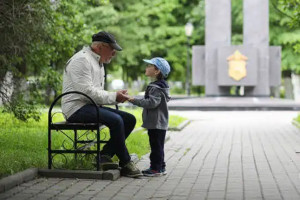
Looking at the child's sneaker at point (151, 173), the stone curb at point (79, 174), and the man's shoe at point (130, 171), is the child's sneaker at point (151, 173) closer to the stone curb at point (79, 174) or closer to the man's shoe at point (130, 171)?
the man's shoe at point (130, 171)

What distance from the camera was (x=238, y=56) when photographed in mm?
30641

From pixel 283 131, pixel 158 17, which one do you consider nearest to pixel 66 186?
pixel 283 131

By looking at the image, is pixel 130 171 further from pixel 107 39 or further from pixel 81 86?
pixel 107 39

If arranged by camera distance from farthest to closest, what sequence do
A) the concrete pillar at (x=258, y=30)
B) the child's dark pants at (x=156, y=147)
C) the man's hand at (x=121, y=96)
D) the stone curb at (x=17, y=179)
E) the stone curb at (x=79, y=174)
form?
the concrete pillar at (x=258, y=30) < the child's dark pants at (x=156, y=147) < the man's hand at (x=121, y=96) < the stone curb at (x=79, y=174) < the stone curb at (x=17, y=179)

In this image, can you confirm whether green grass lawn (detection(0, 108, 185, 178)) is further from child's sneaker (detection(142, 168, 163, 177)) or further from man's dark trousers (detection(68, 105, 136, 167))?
A: child's sneaker (detection(142, 168, 163, 177))

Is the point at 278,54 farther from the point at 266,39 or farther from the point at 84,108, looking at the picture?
the point at 84,108

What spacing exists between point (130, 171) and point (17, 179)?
1.48 m

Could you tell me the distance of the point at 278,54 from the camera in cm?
3219

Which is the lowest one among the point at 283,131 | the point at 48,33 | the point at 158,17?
the point at 283,131

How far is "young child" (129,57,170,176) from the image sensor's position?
7.99 m

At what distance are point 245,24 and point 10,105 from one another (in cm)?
2084

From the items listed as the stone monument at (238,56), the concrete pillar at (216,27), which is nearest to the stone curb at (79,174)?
the stone monument at (238,56)

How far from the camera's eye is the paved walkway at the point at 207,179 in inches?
257

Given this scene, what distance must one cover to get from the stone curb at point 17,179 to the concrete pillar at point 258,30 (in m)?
25.3
